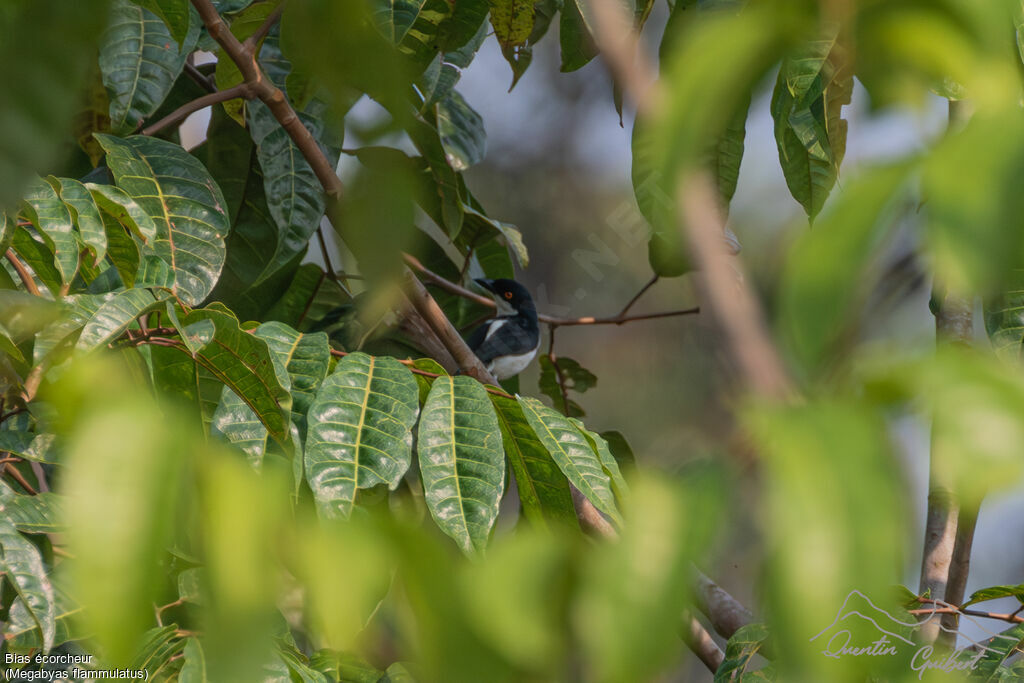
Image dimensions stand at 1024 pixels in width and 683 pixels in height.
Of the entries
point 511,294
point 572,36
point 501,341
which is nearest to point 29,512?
point 572,36

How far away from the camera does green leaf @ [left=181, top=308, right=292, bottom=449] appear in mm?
751

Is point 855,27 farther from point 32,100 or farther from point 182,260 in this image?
point 182,260

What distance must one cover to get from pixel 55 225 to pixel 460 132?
1.04m

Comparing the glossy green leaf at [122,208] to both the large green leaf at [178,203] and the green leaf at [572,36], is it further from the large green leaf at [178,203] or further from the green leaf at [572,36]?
the green leaf at [572,36]

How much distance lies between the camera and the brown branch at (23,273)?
1007 millimetres

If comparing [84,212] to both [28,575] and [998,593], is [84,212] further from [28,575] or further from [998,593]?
[998,593]

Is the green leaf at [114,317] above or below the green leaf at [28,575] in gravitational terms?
above

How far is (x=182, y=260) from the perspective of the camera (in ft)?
4.07

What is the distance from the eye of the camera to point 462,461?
0.95 m

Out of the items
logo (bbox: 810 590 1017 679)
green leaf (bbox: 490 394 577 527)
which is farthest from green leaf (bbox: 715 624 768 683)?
green leaf (bbox: 490 394 577 527)

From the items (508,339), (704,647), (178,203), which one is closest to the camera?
(178,203)

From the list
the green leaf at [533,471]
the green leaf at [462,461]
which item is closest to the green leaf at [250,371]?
the green leaf at [462,461]

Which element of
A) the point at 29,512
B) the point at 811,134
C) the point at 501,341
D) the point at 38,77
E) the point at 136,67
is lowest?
the point at 501,341

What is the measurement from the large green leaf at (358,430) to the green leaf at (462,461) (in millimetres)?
32
